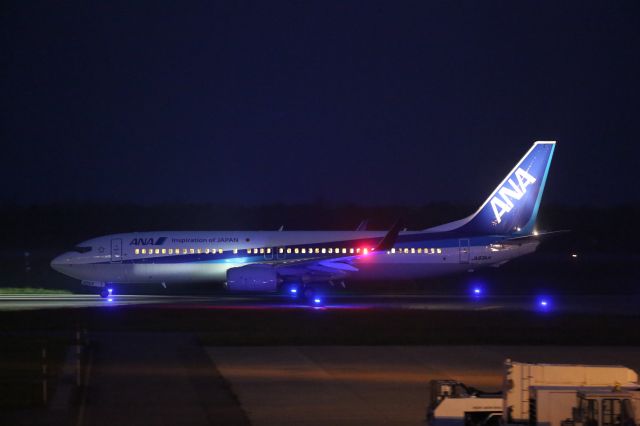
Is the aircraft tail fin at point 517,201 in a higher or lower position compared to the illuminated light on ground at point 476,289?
higher

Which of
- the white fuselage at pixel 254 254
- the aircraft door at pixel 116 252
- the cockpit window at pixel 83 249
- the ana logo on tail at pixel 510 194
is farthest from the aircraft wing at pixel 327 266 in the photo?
the cockpit window at pixel 83 249

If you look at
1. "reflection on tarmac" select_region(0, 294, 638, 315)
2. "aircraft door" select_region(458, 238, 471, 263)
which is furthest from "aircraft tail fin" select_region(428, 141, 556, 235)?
"reflection on tarmac" select_region(0, 294, 638, 315)

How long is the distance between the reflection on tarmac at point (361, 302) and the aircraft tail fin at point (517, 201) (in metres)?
3.35

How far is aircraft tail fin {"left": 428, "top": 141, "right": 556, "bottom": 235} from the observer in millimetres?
42312

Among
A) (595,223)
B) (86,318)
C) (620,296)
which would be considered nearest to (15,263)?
(86,318)

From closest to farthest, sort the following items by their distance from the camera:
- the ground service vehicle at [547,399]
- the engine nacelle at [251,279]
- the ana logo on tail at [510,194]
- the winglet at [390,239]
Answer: the ground service vehicle at [547,399] < the engine nacelle at [251,279] < the winglet at [390,239] < the ana logo on tail at [510,194]

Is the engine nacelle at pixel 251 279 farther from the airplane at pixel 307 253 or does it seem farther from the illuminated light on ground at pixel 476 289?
the illuminated light on ground at pixel 476 289

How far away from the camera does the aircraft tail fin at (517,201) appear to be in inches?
1666

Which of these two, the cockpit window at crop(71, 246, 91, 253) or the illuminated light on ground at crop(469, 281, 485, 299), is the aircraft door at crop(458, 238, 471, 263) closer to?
the illuminated light on ground at crop(469, 281, 485, 299)

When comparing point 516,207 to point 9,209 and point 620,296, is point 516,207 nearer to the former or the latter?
point 620,296

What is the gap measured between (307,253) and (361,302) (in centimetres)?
421

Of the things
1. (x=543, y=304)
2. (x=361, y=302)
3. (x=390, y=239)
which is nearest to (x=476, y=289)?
(x=390, y=239)

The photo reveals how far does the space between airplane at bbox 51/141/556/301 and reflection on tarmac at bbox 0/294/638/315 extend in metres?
1.19

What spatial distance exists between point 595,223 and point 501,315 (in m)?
82.9
